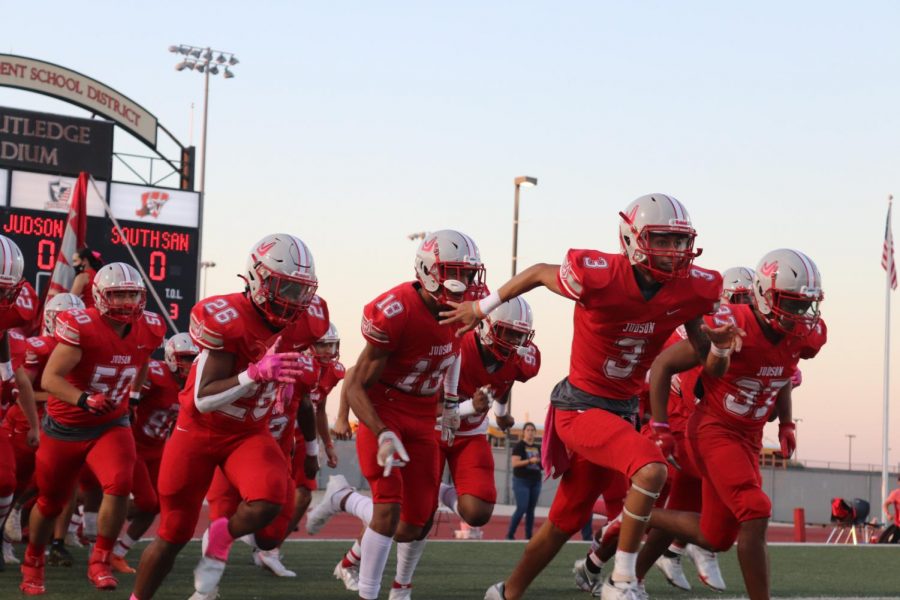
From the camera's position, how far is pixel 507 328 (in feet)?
28.2

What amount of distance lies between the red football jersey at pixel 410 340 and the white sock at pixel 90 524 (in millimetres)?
3736

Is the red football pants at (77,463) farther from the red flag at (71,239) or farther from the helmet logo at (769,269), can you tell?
the red flag at (71,239)

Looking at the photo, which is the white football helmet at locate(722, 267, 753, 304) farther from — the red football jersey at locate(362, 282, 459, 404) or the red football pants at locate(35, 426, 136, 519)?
the red football pants at locate(35, 426, 136, 519)

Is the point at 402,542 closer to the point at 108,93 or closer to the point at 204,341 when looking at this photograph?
the point at 204,341

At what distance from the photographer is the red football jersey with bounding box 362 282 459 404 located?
6.90m

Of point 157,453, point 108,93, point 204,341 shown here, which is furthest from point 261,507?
point 108,93

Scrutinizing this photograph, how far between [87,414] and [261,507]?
2411 millimetres

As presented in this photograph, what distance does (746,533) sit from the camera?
263 inches

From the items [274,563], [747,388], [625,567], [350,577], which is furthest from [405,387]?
[274,563]

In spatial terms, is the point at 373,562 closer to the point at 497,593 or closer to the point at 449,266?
the point at 497,593

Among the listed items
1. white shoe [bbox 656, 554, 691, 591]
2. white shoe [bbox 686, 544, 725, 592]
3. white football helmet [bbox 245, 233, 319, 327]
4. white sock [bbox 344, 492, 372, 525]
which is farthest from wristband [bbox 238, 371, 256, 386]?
white shoe [bbox 656, 554, 691, 591]

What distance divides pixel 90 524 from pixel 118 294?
227 cm

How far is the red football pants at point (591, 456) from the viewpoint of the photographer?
6.43m

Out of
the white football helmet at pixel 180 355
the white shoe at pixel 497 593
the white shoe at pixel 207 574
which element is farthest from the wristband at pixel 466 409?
the white football helmet at pixel 180 355
